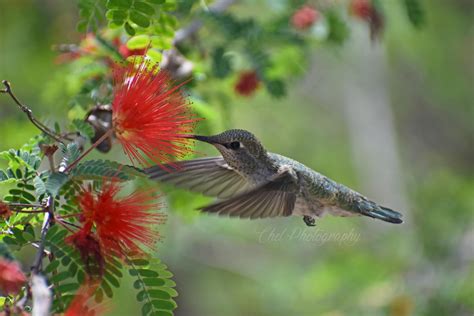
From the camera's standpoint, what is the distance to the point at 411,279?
18.7 ft

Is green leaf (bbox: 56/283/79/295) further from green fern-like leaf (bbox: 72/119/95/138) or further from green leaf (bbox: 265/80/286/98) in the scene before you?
green leaf (bbox: 265/80/286/98)

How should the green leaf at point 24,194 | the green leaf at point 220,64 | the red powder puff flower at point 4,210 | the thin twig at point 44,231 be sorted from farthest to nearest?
the green leaf at point 220,64 < the green leaf at point 24,194 < the red powder puff flower at point 4,210 < the thin twig at point 44,231

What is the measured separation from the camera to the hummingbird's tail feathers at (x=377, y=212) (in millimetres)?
3363

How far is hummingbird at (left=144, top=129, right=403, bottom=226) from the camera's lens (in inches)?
106

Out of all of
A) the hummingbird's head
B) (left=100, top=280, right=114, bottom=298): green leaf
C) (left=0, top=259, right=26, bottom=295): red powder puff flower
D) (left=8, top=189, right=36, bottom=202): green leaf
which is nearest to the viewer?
(left=0, top=259, right=26, bottom=295): red powder puff flower

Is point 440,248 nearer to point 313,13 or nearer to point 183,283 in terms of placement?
point 313,13

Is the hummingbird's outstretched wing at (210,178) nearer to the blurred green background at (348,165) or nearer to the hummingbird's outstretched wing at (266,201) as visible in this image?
the hummingbird's outstretched wing at (266,201)

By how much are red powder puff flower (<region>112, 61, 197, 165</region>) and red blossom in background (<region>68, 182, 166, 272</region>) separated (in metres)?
0.15

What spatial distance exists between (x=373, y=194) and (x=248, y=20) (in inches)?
175

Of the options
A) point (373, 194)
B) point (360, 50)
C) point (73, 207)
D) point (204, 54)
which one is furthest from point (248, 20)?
point (360, 50)

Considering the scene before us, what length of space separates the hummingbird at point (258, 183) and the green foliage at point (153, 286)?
318 mm

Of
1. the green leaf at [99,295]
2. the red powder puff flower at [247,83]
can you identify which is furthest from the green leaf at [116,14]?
the red powder puff flower at [247,83]

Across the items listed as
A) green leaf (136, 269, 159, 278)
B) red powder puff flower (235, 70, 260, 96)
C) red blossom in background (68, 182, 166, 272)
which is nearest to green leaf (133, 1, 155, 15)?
red blossom in background (68, 182, 166, 272)

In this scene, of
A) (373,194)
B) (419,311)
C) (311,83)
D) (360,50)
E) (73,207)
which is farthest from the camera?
(311,83)
